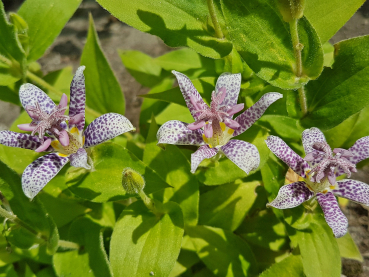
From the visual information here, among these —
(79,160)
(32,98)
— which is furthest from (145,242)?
(32,98)

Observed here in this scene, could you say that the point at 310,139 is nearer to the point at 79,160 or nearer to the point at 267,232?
the point at 267,232

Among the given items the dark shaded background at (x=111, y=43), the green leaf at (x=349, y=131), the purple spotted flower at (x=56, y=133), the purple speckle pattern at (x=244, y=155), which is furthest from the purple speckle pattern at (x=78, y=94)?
the dark shaded background at (x=111, y=43)

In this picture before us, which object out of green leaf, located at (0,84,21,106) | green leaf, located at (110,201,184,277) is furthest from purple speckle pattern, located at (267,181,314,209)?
green leaf, located at (0,84,21,106)

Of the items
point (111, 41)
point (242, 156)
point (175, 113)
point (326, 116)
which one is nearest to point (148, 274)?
point (242, 156)

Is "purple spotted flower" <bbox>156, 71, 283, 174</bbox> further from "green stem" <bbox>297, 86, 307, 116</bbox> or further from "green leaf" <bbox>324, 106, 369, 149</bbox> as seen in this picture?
"green leaf" <bbox>324, 106, 369, 149</bbox>

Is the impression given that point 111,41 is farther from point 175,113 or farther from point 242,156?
point 242,156

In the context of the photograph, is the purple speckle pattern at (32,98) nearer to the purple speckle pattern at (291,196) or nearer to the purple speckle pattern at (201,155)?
the purple speckle pattern at (201,155)
